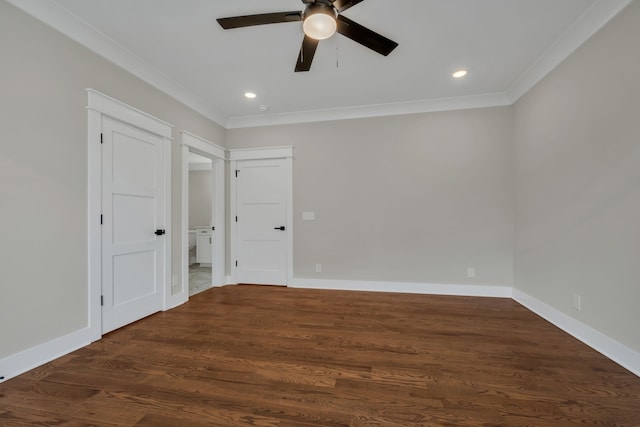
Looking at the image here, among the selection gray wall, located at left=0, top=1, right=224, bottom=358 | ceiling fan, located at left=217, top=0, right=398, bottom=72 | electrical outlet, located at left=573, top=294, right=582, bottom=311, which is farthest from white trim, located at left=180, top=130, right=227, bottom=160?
electrical outlet, located at left=573, top=294, right=582, bottom=311

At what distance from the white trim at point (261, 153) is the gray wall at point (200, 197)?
9.26ft

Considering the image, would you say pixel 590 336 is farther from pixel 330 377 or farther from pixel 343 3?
pixel 343 3

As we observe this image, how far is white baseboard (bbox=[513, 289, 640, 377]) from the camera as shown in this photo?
1.70 m

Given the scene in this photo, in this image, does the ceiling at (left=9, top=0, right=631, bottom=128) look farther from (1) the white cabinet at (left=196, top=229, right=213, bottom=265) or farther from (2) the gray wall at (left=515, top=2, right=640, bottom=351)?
(1) the white cabinet at (left=196, top=229, right=213, bottom=265)

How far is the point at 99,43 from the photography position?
2.13 m

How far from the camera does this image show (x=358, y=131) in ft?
11.9

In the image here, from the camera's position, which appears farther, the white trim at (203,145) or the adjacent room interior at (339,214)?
the white trim at (203,145)

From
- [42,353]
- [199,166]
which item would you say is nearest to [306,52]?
[42,353]

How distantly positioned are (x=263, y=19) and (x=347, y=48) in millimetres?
943

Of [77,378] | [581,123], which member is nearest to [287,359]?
[77,378]

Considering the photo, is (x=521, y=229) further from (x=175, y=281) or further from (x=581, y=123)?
(x=175, y=281)

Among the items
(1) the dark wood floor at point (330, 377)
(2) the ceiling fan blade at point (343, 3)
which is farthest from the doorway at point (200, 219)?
(2) the ceiling fan blade at point (343, 3)

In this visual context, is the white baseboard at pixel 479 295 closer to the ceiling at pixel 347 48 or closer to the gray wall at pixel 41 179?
the gray wall at pixel 41 179

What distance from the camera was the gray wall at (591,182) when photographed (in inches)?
68.1
